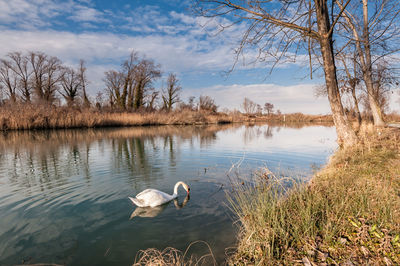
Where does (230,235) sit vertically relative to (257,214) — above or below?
below

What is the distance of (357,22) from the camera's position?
13375mm

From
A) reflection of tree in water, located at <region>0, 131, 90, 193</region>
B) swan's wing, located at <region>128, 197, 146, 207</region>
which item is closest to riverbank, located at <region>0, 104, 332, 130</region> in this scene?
reflection of tree in water, located at <region>0, 131, 90, 193</region>

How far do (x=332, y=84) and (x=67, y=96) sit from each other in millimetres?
47856

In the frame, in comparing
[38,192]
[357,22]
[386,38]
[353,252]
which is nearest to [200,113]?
[357,22]

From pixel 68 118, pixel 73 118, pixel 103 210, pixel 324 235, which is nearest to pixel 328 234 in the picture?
pixel 324 235

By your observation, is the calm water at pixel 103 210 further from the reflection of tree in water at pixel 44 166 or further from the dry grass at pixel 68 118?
the dry grass at pixel 68 118

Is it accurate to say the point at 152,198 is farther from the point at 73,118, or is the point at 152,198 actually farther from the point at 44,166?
the point at 73,118

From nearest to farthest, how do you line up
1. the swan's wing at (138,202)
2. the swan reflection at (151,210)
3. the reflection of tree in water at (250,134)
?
the swan reflection at (151,210)
the swan's wing at (138,202)
the reflection of tree in water at (250,134)

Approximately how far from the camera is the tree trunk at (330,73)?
23.4ft

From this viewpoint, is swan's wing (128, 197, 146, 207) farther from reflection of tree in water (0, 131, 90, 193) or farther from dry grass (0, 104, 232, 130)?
dry grass (0, 104, 232, 130)

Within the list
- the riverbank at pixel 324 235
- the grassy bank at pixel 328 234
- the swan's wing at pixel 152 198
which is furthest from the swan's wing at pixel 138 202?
the grassy bank at pixel 328 234

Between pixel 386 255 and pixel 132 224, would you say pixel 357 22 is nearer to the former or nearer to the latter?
pixel 386 255

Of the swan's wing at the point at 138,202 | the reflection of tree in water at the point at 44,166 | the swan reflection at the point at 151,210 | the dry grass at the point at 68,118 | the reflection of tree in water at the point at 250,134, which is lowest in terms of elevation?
the swan reflection at the point at 151,210

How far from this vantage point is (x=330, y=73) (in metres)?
7.25
